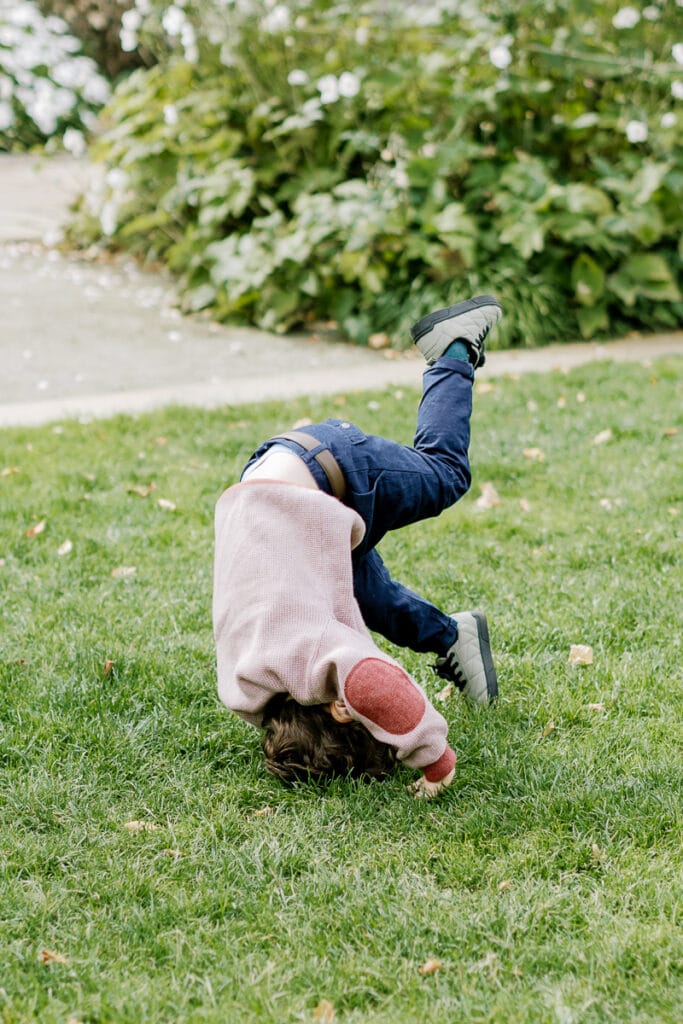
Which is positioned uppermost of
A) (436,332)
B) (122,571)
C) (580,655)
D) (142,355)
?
(436,332)

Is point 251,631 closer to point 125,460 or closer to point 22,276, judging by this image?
point 125,460

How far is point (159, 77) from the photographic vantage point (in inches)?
322

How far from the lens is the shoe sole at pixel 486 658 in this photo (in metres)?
2.97

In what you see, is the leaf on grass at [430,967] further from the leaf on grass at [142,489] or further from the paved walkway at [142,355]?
the paved walkway at [142,355]

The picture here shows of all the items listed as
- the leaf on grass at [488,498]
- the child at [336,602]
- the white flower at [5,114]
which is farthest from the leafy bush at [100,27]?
the child at [336,602]

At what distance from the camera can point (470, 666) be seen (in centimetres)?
295

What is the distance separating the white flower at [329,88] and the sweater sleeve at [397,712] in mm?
5434

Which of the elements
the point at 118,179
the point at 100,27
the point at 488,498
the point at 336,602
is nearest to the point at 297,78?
the point at 118,179

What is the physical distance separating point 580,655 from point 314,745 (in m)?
0.98

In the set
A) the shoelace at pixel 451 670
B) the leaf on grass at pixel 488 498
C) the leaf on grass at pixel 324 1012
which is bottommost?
the leaf on grass at pixel 488 498

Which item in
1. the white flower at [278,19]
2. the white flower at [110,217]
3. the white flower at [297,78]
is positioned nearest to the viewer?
the white flower at [297,78]

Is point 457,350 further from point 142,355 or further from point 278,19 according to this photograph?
point 278,19

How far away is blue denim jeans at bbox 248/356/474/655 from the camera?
2691mm

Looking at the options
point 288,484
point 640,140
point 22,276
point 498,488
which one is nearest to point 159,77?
point 22,276
